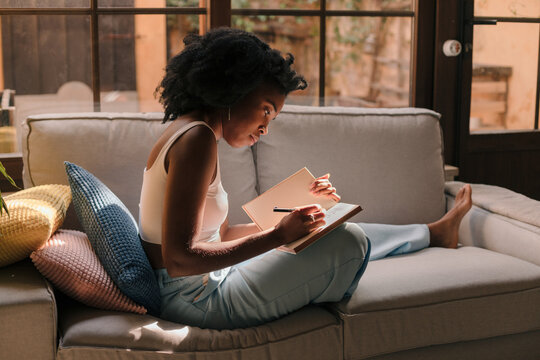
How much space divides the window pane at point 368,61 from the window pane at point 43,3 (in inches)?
42.7

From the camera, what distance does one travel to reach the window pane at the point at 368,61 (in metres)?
3.03

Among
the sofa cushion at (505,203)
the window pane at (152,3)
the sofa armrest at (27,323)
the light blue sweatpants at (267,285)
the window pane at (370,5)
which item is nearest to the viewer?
the sofa armrest at (27,323)

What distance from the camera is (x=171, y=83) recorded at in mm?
1761

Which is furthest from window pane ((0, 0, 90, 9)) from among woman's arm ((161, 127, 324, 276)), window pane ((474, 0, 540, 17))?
window pane ((474, 0, 540, 17))

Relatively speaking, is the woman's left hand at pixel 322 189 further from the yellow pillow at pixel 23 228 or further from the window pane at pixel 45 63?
the window pane at pixel 45 63

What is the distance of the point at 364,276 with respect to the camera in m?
2.00

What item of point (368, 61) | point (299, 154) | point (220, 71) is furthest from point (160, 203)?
point (368, 61)

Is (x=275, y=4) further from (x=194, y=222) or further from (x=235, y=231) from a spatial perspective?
(x=194, y=222)

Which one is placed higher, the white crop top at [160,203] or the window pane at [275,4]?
the window pane at [275,4]

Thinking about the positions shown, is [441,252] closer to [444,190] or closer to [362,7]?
[444,190]

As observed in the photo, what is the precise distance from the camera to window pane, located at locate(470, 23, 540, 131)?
3193 millimetres

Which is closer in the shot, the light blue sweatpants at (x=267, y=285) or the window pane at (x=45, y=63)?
the light blue sweatpants at (x=267, y=285)

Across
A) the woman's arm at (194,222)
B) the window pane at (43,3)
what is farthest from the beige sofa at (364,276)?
the window pane at (43,3)

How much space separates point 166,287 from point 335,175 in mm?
925
